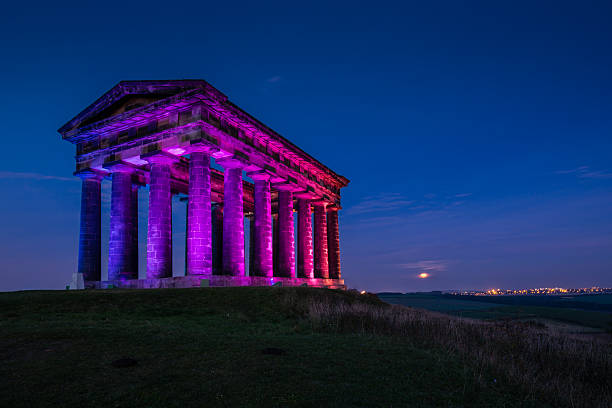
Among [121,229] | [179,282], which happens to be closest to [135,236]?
[121,229]

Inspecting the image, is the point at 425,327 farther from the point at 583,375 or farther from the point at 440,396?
the point at 440,396

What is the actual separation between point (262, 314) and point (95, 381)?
12446mm

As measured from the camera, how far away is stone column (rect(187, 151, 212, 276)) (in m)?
29.5

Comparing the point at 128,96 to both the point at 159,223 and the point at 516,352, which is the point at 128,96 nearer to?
the point at 159,223

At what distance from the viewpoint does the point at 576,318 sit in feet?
211

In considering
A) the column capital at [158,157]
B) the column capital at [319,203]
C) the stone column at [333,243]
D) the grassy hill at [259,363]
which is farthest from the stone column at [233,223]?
the stone column at [333,243]

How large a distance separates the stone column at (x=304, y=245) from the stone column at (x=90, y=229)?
2326 cm

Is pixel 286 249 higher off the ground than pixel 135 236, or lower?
lower

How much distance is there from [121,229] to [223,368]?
91.4 ft

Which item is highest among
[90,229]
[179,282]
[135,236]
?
[90,229]

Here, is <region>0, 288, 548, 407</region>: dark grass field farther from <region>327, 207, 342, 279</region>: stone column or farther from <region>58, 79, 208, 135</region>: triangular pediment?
<region>327, 207, 342, 279</region>: stone column

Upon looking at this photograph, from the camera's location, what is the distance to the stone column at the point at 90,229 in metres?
34.1

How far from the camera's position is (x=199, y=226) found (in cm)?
2978

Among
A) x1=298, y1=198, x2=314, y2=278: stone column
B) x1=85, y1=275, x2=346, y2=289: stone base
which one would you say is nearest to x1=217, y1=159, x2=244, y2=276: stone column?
x1=85, y1=275, x2=346, y2=289: stone base
